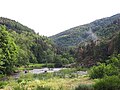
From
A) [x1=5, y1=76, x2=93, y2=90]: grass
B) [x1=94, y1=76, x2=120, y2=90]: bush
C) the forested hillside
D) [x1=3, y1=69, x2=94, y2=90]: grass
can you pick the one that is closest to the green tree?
the forested hillside

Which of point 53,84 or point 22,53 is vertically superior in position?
point 22,53

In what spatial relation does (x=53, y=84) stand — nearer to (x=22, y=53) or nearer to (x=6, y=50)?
(x=6, y=50)

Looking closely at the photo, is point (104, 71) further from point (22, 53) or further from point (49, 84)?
point (22, 53)

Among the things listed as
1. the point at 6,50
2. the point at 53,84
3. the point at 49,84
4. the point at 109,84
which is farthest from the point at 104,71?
the point at 6,50

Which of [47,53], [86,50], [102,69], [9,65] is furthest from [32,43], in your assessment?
[102,69]

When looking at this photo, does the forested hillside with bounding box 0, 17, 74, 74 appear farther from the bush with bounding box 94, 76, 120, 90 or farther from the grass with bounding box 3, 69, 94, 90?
the bush with bounding box 94, 76, 120, 90

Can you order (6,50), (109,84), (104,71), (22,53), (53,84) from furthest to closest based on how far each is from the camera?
(22,53)
(6,50)
(104,71)
(53,84)
(109,84)

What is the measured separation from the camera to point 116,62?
81.7ft

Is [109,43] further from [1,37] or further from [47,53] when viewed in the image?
[47,53]

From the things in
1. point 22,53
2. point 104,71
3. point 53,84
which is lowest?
point 53,84

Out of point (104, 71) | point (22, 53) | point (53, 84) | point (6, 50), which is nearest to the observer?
point (53, 84)

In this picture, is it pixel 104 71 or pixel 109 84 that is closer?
pixel 109 84

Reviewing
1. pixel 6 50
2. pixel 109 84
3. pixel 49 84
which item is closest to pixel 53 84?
pixel 49 84

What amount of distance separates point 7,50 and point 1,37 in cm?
263
